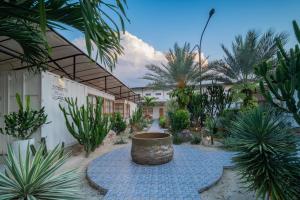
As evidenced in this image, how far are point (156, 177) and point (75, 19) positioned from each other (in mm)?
3766

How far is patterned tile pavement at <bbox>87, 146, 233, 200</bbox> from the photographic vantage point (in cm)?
375

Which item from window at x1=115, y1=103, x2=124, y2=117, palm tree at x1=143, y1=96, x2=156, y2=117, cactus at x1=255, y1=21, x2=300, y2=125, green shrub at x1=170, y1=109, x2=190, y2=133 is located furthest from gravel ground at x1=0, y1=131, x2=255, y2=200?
palm tree at x1=143, y1=96, x2=156, y2=117

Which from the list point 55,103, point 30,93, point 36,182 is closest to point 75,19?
point 36,182

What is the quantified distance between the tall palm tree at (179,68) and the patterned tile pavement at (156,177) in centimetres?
841

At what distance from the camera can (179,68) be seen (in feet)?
45.0

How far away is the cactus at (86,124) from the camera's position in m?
6.68

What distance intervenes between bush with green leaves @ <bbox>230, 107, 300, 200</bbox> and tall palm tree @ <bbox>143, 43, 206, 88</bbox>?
10.4m

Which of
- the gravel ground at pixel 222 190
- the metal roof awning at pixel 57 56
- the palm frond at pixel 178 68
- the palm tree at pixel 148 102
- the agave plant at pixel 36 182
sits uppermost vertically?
the palm frond at pixel 178 68

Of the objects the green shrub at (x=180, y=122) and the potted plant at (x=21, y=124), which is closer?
the potted plant at (x=21, y=124)

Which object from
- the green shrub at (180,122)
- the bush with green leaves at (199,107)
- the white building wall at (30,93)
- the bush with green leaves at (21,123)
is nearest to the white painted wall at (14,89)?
the white building wall at (30,93)

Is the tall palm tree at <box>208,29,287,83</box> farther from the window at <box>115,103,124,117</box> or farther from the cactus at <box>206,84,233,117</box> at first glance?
the window at <box>115,103,124,117</box>

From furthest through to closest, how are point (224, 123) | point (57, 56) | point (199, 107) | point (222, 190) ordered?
point (199, 107), point (224, 123), point (57, 56), point (222, 190)

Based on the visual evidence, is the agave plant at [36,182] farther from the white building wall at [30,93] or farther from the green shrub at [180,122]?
the green shrub at [180,122]

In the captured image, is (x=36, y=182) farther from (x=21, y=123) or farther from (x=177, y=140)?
(x=177, y=140)
